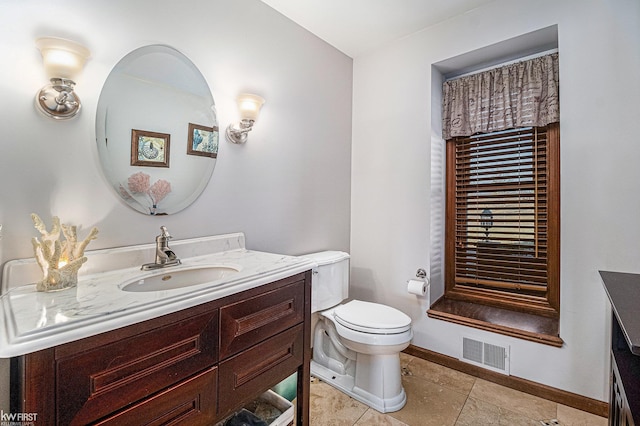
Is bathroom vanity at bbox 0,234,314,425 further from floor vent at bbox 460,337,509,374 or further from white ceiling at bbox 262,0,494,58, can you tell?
white ceiling at bbox 262,0,494,58

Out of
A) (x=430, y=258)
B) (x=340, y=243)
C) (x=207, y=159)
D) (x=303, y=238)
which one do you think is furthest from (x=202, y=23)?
(x=430, y=258)

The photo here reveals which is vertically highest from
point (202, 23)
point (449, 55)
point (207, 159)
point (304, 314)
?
point (449, 55)

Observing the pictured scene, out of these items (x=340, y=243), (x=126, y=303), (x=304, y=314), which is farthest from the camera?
(x=340, y=243)

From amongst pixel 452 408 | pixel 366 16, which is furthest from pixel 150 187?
pixel 452 408

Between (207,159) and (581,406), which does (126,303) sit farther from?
(581,406)

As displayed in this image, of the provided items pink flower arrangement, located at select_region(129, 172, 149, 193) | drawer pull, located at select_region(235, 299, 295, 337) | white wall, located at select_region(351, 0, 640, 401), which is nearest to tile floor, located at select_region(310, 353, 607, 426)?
white wall, located at select_region(351, 0, 640, 401)

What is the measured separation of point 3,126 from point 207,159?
78cm

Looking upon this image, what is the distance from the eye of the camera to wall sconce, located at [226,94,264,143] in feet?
5.74

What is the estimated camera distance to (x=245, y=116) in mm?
1770

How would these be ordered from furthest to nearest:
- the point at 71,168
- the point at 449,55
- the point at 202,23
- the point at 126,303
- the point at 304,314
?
the point at 449,55 < the point at 202,23 < the point at 304,314 < the point at 71,168 < the point at 126,303

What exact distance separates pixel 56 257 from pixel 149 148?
637 mm

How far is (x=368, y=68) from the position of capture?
2.65 m

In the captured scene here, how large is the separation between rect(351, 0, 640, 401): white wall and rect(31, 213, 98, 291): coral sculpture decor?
2.05 m

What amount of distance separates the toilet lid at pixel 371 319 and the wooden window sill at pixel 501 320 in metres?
0.52
